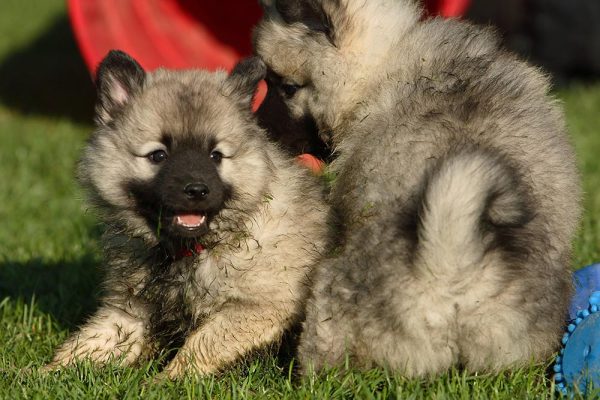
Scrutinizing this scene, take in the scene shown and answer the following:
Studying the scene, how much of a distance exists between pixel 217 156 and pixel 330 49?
0.71m

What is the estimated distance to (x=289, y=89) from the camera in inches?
147

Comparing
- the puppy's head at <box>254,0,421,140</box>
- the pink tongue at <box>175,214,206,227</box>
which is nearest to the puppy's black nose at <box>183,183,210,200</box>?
the pink tongue at <box>175,214,206,227</box>

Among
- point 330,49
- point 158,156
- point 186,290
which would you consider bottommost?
point 186,290

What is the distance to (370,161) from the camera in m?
3.15

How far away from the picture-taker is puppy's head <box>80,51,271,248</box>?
315cm

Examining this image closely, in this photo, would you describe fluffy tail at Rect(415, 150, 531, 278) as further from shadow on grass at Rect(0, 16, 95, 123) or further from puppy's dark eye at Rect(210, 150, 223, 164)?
shadow on grass at Rect(0, 16, 95, 123)

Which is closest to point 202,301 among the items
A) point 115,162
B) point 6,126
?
point 115,162

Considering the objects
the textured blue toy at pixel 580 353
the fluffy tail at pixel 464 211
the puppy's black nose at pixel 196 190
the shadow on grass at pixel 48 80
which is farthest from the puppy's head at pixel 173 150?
the shadow on grass at pixel 48 80

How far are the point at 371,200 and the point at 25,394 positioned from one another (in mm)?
1337

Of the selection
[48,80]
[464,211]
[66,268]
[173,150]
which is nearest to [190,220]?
[173,150]

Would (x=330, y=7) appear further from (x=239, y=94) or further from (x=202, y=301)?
(x=202, y=301)

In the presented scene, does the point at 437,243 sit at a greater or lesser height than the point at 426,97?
lesser

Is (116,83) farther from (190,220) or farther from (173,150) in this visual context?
(190,220)

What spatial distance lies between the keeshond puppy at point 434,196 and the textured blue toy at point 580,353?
0.20 feet
